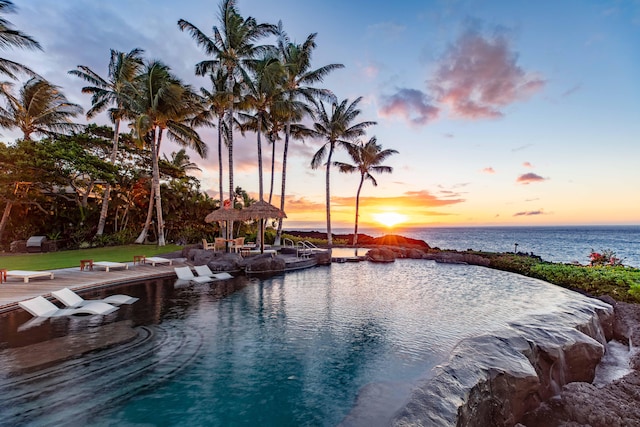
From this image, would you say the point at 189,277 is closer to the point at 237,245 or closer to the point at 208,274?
the point at 208,274

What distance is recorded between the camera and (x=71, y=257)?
1432 cm

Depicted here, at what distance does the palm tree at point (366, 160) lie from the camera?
24.9 metres

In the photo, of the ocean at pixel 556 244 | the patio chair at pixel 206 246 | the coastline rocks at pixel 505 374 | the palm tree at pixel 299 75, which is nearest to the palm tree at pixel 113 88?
the patio chair at pixel 206 246

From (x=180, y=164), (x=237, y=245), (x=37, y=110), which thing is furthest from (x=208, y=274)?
(x=37, y=110)

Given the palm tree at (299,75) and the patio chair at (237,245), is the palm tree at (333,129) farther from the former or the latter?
the patio chair at (237,245)

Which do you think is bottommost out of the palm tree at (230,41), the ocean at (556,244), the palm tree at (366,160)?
the ocean at (556,244)

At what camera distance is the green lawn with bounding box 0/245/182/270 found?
477 inches

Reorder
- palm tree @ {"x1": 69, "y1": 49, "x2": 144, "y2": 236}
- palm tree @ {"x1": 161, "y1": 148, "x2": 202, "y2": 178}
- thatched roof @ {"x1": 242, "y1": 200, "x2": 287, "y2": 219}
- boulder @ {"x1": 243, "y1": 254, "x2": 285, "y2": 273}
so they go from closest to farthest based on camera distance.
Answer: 1. boulder @ {"x1": 243, "y1": 254, "x2": 285, "y2": 273}
2. thatched roof @ {"x1": 242, "y1": 200, "x2": 287, "y2": 219}
3. palm tree @ {"x1": 69, "y1": 49, "x2": 144, "y2": 236}
4. palm tree @ {"x1": 161, "y1": 148, "x2": 202, "y2": 178}

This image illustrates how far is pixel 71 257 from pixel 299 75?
18.3 meters

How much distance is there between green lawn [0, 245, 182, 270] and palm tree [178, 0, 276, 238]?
203 inches

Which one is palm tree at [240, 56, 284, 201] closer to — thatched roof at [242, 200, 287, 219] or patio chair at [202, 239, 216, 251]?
thatched roof at [242, 200, 287, 219]

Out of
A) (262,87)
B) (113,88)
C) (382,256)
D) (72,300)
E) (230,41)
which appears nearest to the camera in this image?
(72,300)

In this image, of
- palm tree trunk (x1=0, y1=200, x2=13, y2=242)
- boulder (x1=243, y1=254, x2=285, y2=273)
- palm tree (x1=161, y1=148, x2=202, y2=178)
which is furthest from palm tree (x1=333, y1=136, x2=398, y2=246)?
palm tree trunk (x1=0, y1=200, x2=13, y2=242)

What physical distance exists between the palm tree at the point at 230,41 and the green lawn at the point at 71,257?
16.9ft
